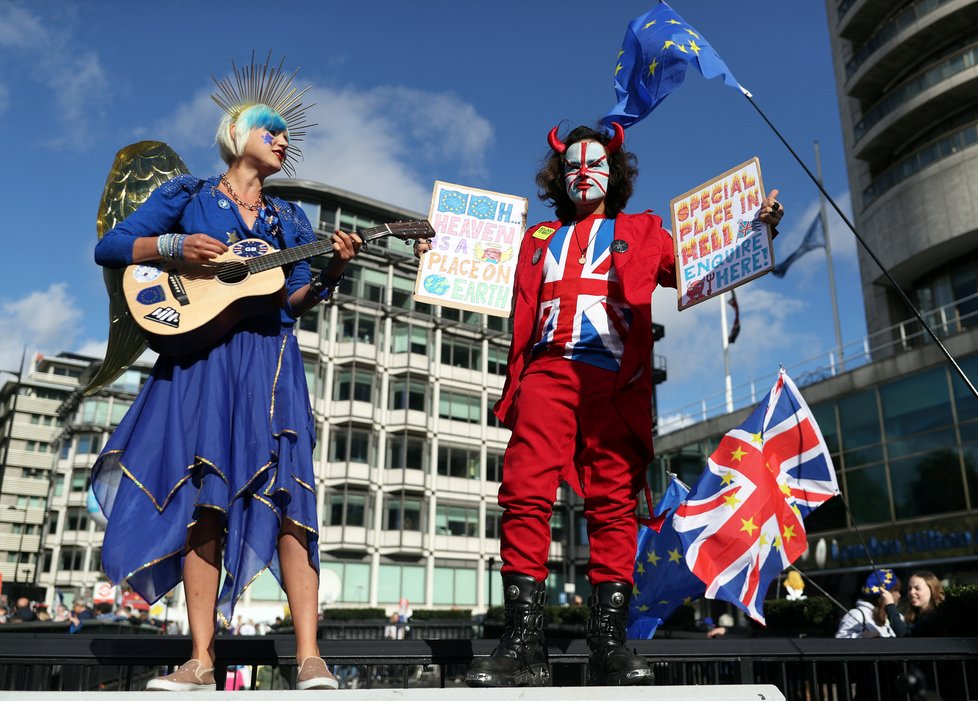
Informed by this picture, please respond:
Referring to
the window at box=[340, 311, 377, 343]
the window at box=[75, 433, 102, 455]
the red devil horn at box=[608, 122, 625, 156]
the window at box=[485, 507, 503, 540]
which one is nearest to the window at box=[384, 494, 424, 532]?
the window at box=[485, 507, 503, 540]

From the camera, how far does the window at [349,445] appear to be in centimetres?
4500

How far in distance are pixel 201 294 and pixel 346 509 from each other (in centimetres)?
4225

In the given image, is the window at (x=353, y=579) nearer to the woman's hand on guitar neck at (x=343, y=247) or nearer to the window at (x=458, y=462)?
the window at (x=458, y=462)

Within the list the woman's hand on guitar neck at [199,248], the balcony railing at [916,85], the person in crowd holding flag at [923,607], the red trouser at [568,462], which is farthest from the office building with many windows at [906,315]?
the woman's hand on guitar neck at [199,248]

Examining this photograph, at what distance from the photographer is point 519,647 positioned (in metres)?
3.15

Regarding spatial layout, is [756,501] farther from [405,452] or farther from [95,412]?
[95,412]

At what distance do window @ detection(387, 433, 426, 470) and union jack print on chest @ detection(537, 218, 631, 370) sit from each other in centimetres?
4301

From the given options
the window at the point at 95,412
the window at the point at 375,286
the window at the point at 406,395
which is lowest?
the window at the point at 406,395

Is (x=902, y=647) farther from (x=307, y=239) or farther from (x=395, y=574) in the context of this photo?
(x=395, y=574)

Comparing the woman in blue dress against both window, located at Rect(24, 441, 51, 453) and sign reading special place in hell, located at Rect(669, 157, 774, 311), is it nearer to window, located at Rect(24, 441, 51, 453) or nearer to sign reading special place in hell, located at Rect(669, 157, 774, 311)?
sign reading special place in hell, located at Rect(669, 157, 774, 311)

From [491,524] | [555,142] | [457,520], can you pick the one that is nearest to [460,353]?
[457,520]

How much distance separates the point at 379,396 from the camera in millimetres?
47156

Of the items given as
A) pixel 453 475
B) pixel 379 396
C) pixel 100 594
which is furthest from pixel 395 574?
pixel 100 594

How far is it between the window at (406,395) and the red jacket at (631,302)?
4367cm
